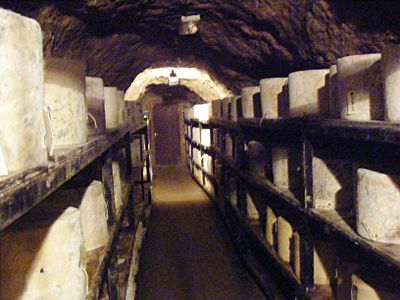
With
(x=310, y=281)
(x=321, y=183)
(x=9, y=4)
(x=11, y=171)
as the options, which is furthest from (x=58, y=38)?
(x=11, y=171)

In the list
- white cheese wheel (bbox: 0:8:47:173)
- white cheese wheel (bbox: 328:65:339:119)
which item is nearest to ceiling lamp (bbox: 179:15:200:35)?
white cheese wheel (bbox: 328:65:339:119)

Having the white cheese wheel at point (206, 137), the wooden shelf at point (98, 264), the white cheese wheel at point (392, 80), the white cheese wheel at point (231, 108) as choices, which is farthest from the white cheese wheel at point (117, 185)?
the white cheese wheel at point (206, 137)

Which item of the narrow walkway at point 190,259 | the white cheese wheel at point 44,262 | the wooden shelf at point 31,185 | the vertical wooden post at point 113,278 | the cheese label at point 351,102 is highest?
the cheese label at point 351,102

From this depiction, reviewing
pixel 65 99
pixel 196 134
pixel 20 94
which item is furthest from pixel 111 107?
pixel 196 134

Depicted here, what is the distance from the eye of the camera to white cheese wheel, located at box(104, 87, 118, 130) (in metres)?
3.20

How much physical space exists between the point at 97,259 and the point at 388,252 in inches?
51.8

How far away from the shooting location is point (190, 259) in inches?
184

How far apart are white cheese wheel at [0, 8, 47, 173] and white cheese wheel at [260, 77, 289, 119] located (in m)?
2.28

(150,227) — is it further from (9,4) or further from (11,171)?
(11,171)

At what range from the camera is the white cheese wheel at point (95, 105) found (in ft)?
7.56

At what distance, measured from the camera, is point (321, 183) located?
231 cm

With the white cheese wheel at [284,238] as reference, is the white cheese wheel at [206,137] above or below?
above

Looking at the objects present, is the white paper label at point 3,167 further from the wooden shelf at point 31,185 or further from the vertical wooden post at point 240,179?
the vertical wooden post at point 240,179

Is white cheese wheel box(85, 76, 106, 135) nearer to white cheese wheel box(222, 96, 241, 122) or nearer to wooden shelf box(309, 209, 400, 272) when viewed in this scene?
wooden shelf box(309, 209, 400, 272)
